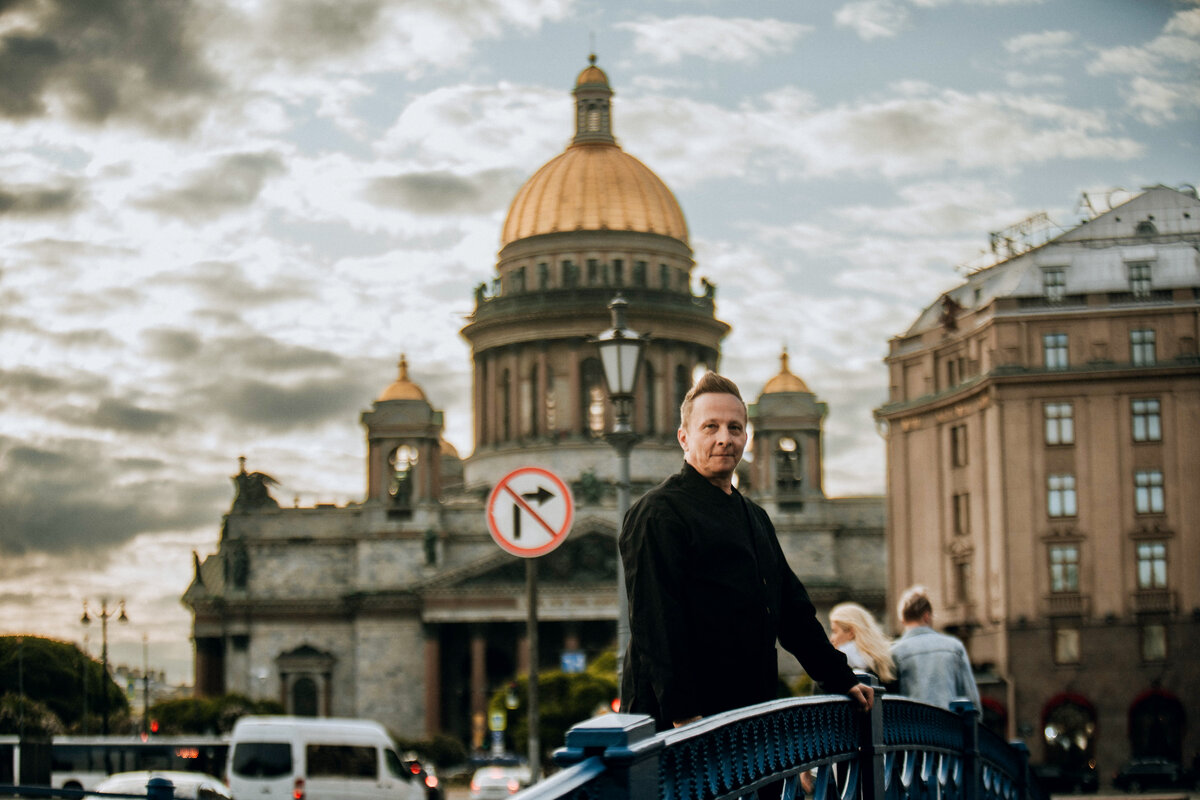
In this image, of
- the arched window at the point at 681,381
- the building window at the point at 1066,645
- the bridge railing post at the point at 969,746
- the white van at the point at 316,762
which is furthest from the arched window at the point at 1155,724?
the arched window at the point at 681,381

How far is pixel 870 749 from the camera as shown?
29.5ft

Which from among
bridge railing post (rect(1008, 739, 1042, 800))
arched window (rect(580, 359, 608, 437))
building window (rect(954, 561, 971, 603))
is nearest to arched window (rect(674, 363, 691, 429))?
arched window (rect(580, 359, 608, 437))

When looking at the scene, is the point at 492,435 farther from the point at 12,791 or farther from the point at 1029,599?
the point at 12,791

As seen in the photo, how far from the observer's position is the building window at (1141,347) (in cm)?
5862

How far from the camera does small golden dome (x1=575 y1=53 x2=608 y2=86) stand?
110625 mm

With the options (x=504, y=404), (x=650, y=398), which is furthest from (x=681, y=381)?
(x=504, y=404)

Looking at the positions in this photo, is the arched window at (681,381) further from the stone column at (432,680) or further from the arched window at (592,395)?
the stone column at (432,680)

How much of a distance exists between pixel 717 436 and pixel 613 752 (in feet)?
8.17

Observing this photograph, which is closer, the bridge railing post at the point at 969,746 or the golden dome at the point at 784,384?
the bridge railing post at the point at 969,746

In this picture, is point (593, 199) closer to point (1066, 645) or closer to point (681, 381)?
point (681, 381)

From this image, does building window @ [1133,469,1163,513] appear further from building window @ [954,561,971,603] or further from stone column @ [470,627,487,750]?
stone column @ [470,627,487,750]

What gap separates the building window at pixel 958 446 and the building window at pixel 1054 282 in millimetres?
5334

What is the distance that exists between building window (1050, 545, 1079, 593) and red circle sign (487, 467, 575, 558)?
43.2 m

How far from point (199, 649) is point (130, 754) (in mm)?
50282
